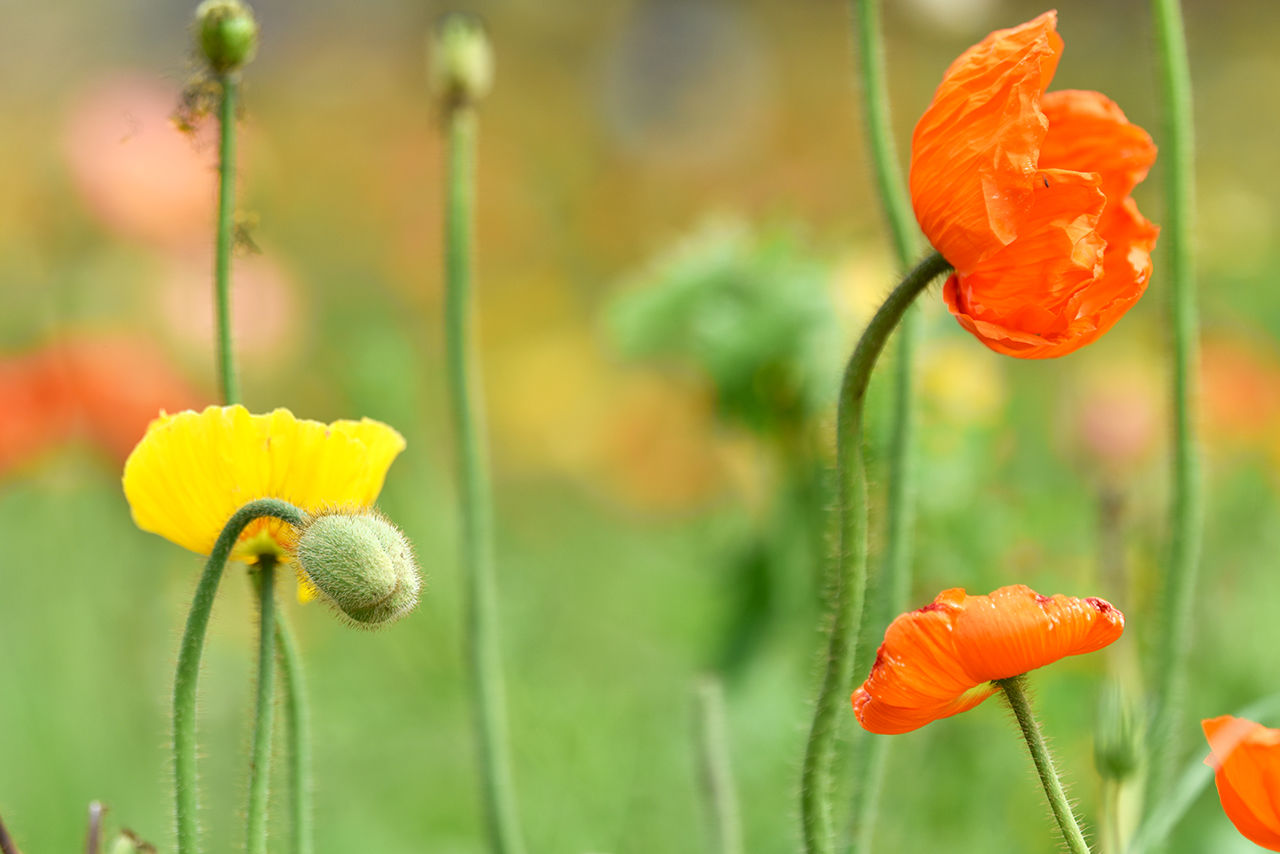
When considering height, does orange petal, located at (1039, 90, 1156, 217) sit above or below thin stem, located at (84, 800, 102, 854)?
A: above

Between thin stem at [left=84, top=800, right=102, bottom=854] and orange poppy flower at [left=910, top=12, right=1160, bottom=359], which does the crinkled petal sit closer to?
thin stem at [left=84, top=800, right=102, bottom=854]

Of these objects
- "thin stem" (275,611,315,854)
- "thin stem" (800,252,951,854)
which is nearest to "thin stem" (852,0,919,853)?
"thin stem" (800,252,951,854)

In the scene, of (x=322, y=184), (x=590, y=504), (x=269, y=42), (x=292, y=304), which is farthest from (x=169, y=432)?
(x=269, y=42)

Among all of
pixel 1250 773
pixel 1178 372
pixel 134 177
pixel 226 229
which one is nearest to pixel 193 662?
pixel 226 229

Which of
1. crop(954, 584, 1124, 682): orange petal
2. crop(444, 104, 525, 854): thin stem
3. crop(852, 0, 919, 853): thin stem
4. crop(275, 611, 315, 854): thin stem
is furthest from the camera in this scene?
crop(444, 104, 525, 854): thin stem

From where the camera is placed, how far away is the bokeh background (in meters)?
1.41

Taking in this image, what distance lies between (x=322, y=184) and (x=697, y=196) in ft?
3.87

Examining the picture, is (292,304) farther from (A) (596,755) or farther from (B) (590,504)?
(A) (596,755)

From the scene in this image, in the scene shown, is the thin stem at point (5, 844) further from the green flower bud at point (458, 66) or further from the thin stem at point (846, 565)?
the green flower bud at point (458, 66)

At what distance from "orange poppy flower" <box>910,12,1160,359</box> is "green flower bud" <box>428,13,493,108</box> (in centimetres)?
40

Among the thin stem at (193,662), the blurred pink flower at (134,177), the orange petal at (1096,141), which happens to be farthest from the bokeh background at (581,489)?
the orange petal at (1096,141)

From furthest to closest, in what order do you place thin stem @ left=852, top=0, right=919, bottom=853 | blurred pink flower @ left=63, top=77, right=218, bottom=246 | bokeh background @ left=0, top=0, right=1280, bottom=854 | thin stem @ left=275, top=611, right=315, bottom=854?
1. blurred pink flower @ left=63, top=77, right=218, bottom=246
2. bokeh background @ left=0, top=0, right=1280, bottom=854
3. thin stem @ left=852, top=0, right=919, bottom=853
4. thin stem @ left=275, top=611, right=315, bottom=854

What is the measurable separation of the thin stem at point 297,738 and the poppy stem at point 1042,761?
32 cm

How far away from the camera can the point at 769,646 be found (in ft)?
4.76
